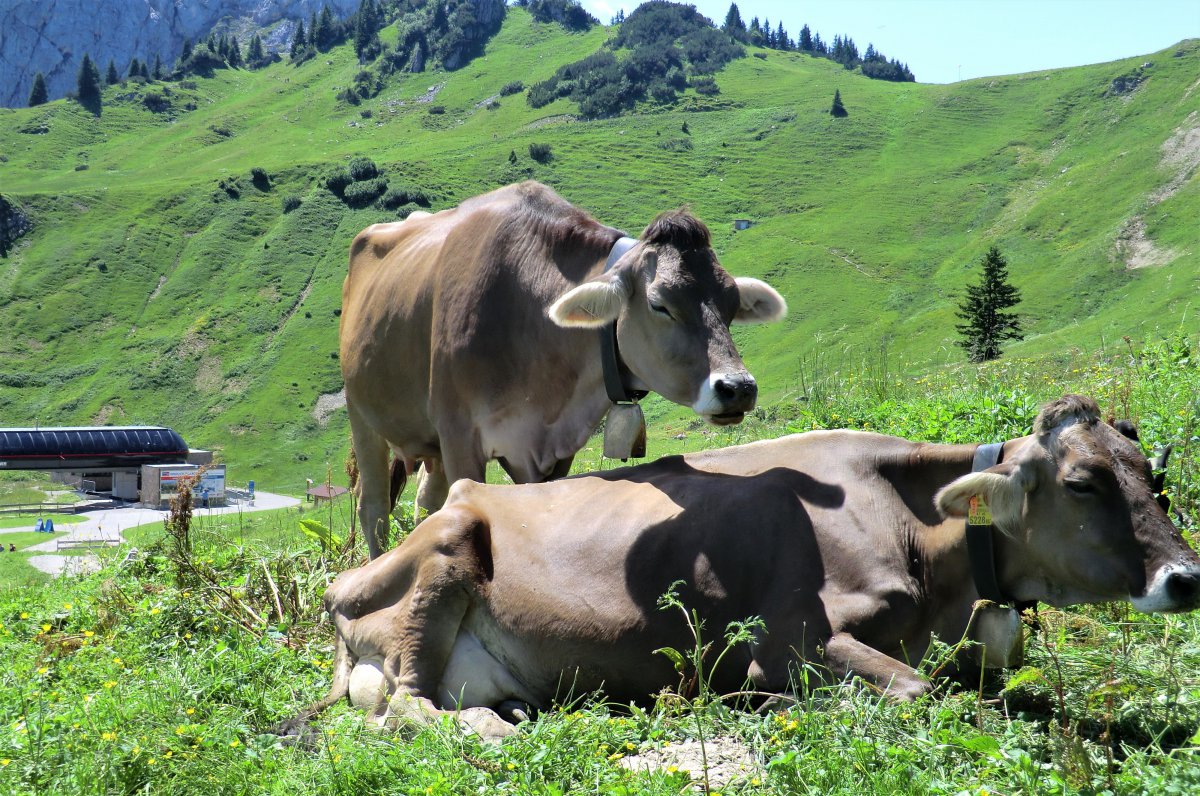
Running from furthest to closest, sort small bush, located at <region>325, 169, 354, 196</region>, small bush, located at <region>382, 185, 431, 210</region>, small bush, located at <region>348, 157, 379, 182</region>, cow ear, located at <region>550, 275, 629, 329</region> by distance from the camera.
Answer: small bush, located at <region>348, 157, 379, 182</region> → small bush, located at <region>325, 169, 354, 196</region> → small bush, located at <region>382, 185, 431, 210</region> → cow ear, located at <region>550, 275, 629, 329</region>

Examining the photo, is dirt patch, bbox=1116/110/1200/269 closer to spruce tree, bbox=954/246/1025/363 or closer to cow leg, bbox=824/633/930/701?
spruce tree, bbox=954/246/1025/363

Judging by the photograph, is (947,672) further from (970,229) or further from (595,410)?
(970,229)

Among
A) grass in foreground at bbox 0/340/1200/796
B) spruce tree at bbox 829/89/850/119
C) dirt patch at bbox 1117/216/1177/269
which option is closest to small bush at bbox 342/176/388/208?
spruce tree at bbox 829/89/850/119

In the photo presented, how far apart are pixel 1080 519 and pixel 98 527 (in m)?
11.4

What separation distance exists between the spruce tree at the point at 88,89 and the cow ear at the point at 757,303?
208 meters

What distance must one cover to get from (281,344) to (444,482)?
102 metres

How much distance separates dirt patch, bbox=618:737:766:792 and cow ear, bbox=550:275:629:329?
2.76 metres

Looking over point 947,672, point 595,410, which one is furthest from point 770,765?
point 595,410

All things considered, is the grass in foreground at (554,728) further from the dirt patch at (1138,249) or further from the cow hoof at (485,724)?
the dirt patch at (1138,249)

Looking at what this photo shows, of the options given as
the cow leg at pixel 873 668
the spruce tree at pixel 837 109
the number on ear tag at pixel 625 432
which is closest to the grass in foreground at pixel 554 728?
the cow leg at pixel 873 668

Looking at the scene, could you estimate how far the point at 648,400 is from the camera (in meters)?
65.1

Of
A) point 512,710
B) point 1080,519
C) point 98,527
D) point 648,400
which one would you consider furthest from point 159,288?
point 1080,519

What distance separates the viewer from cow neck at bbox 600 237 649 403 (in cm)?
698

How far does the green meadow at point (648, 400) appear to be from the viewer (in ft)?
15.5
